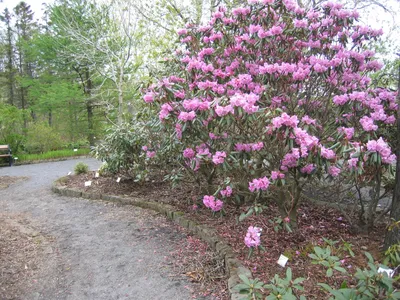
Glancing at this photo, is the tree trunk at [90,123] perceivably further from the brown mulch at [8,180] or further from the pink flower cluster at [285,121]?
the pink flower cluster at [285,121]

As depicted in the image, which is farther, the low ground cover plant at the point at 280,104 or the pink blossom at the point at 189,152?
the pink blossom at the point at 189,152

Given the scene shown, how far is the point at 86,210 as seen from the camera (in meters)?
4.47

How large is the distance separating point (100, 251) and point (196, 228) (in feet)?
3.36

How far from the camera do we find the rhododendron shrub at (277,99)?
82.9 inches

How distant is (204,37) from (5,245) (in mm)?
3114

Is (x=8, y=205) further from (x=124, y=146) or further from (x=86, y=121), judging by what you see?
(x=86, y=121)

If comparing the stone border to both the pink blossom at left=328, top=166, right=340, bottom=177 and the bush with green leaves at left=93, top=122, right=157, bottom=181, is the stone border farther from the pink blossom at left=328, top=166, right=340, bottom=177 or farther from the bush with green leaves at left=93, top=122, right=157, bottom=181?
the pink blossom at left=328, top=166, right=340, bottom=177

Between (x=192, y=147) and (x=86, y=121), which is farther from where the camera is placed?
(x=86, y=121)

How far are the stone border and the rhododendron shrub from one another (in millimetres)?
524

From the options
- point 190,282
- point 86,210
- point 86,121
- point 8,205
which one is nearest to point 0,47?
point 86,121

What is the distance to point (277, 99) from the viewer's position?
2.50 metres

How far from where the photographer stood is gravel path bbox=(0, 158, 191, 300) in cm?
229

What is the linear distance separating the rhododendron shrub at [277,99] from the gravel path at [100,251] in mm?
927

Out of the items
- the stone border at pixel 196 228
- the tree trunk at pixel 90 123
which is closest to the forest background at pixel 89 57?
the tree trunk at pixel 90 123
